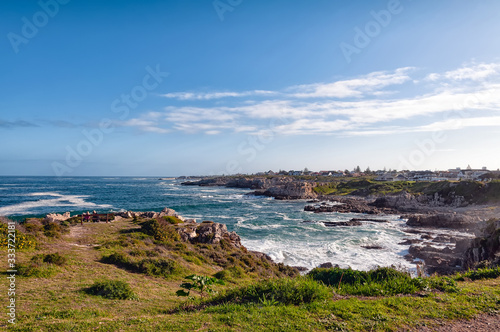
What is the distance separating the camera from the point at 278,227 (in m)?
44.4

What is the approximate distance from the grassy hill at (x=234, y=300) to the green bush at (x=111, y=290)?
0.23 ft

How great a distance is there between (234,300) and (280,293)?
4.69ft

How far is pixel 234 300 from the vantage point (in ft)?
27.5

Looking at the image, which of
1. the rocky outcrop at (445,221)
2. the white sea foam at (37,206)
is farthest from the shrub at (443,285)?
the white sea foam at (37,206)

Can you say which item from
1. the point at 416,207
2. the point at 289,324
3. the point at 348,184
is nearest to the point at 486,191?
the point at 416,207

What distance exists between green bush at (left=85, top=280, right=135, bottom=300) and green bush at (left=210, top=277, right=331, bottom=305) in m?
3.76

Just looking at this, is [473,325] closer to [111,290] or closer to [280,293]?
[280,293]

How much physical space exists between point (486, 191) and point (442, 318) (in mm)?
76318

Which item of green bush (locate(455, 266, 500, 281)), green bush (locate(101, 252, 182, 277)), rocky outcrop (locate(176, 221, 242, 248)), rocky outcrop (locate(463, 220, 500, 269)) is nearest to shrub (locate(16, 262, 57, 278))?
green bush (locate(101, 252, 182, 277))

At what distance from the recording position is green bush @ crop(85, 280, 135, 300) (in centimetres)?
1012

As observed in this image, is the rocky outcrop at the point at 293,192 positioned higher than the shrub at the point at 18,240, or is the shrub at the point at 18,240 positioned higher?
the shrub at the point at 18,240

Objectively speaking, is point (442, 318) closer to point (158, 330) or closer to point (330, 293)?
point (330, 293)

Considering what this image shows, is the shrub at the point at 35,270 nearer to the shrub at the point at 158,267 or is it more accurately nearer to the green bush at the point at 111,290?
the green bush at the point at 111,290

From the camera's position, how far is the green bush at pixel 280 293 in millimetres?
7926
